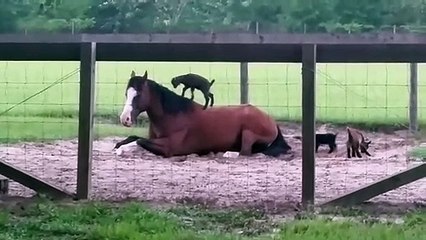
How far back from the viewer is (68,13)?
34.3 ft

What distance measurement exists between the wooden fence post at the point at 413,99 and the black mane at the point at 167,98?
5.14 metres

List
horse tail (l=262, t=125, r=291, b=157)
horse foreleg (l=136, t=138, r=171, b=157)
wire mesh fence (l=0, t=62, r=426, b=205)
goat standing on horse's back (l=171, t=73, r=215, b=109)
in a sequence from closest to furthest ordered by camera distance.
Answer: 1. wire mesh fence (l=0, t=62, r=426, b=205)
2. goat standing on horse's back (l=171, t=73, r=215, b=109)
3. horse foreleg (l=136, t=138, r=171, b=157)
4. horse tail (l=262, t=125, r=291, b=157)

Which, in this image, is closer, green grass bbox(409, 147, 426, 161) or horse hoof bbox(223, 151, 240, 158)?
horse hoof bbox(223, 151, 240, 158)

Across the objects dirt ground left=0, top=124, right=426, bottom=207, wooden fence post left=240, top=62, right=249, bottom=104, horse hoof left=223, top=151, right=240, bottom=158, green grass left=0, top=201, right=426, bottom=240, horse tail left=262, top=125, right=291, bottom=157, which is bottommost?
green grass left=0, top=201, right=426, bottom=240

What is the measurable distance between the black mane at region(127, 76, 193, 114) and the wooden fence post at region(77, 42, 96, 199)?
924 mm

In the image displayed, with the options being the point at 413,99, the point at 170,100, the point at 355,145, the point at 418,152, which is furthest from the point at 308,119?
the point at 413,99

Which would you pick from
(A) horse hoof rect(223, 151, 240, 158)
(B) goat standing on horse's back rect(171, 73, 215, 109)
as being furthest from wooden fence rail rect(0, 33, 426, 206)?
(A) horse hoof rect(223, 151, 240, 158)

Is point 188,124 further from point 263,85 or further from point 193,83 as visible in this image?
point 263,85

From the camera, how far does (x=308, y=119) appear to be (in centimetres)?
697

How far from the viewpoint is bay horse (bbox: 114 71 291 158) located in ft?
26.7

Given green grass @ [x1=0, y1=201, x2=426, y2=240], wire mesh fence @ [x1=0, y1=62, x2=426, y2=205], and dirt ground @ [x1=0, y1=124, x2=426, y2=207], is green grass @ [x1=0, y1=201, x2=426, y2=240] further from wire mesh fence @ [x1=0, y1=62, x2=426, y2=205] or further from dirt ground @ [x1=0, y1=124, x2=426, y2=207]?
wire mesh fence @ [x1=0, y1=62, x2=426, y2=205]

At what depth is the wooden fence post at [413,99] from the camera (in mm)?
12742

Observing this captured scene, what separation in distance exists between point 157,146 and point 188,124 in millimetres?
392

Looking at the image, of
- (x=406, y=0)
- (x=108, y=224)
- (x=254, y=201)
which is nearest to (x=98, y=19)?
(x=406, y=0)
